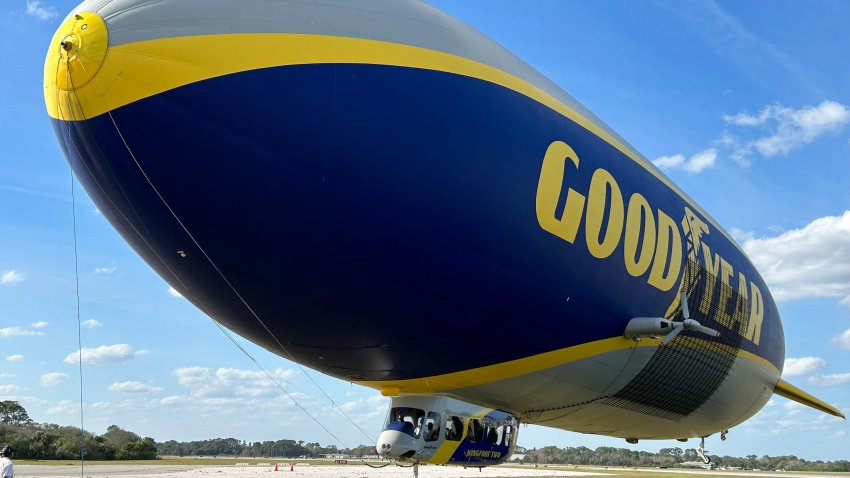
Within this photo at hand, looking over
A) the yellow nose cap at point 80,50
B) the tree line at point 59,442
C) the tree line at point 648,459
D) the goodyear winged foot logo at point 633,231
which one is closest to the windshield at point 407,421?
the goodyear winged foot logo at point 633,231

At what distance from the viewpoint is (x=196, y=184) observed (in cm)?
773

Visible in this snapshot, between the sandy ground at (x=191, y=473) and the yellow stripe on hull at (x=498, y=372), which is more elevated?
the yellow stripe on hull at (x=498, y=372)

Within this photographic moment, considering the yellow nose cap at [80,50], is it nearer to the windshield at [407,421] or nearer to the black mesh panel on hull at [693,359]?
the windshield at [407,421]

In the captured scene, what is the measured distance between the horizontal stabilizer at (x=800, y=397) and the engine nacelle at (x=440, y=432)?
42.5 feet

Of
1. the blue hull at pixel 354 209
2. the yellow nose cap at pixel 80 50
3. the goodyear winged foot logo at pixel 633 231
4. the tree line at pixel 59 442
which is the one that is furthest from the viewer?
the tree line at pixel 59 442

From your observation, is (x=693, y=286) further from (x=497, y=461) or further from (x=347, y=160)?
(x=347, y=160)

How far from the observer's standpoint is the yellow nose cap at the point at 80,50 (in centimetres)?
721

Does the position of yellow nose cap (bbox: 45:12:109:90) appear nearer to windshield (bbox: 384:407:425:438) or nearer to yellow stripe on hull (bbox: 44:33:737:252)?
yellow stripe on hull (bbox: 44:33:737:252)

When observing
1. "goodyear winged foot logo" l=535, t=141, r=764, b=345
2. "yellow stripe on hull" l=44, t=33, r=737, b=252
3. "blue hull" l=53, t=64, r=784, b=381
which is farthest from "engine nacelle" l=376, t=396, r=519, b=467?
"yellow stripe on hull" l=44, t=33, r=737, b=252

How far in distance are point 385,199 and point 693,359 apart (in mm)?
9023

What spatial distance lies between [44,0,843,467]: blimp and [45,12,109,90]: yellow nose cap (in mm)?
23

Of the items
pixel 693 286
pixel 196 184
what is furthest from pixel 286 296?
pixel 693 286

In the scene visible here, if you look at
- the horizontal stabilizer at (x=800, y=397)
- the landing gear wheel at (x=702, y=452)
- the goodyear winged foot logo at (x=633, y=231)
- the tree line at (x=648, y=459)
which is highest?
the goodyear winged foot logo at (x=633, y=231)

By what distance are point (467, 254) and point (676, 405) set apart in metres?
8.73
